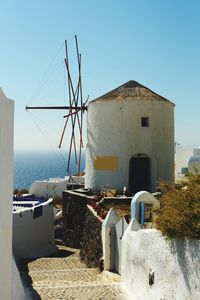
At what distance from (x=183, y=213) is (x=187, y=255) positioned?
0.72m

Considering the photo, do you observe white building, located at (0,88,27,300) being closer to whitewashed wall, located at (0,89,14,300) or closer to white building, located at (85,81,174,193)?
whitewashed wall, located at (0,89,14,300)

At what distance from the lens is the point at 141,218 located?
13.0 m

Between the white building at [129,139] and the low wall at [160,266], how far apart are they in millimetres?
11187

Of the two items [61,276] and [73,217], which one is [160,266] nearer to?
[61,276]

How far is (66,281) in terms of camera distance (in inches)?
484

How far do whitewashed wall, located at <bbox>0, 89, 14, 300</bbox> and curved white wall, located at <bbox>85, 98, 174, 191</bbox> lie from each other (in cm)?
1554

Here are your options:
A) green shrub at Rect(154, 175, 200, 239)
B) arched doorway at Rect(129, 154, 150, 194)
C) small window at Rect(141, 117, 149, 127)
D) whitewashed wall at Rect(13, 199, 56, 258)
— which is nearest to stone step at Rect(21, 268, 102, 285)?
whitewashed wall at Rect(13, 199, 56, 258)

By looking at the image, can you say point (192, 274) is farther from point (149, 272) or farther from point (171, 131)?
point (171, 131)

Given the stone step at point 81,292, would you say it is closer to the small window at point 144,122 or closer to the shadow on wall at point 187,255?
the shadow on wall at point 187,255

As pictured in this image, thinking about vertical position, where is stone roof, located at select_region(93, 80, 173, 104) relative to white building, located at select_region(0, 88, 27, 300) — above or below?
above

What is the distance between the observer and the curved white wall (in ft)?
72.7

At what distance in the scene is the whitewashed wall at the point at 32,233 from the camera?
55.7ft

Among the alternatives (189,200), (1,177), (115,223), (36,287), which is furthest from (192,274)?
(115,223)

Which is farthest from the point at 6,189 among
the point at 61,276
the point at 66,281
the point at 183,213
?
the point at 61,276
